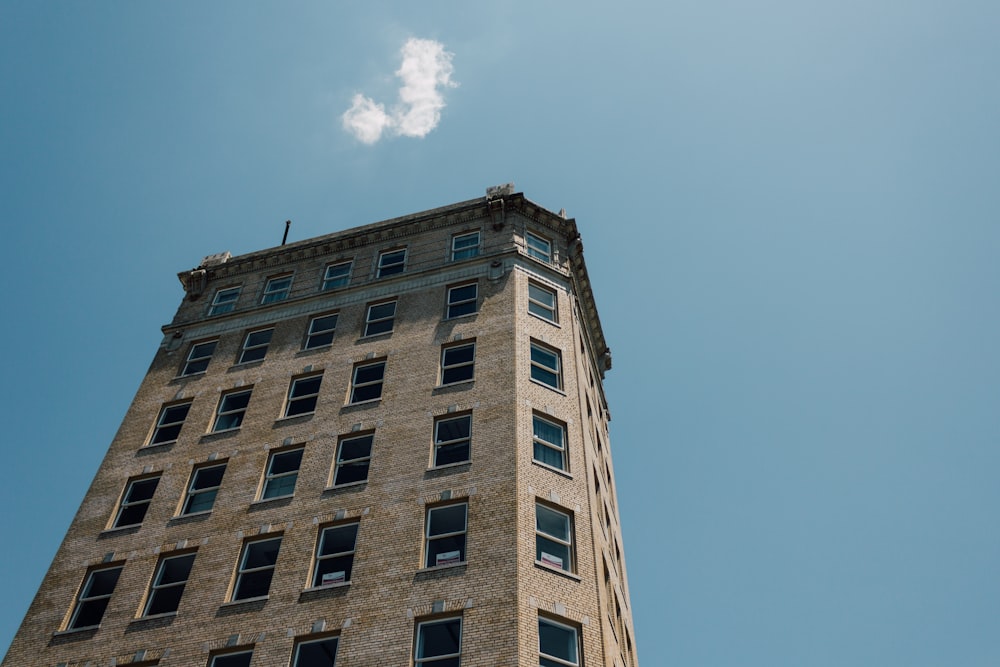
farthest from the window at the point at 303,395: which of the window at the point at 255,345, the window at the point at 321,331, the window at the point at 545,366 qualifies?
the window at the point at 545,366

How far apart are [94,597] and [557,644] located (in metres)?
16.8

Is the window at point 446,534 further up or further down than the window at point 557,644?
further up

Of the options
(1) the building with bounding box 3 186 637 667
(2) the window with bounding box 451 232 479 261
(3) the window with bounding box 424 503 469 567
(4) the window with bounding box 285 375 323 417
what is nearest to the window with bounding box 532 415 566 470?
(1) the building with bounding box 3 186 637 667

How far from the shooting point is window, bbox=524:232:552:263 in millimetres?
41213

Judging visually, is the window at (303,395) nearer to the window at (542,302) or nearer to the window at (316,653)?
the window at (542,302)

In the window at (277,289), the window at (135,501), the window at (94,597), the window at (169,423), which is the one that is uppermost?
the window at (277,289)

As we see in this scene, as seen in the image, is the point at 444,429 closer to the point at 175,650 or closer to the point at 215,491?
the point at 215,491

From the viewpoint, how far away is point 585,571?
26906 millimetres

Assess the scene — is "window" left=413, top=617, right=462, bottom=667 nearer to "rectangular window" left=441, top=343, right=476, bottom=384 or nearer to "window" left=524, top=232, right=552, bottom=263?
"rectangular window" left=441, top=343, right=476, bottom=384

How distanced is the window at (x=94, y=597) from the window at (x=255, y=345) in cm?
1127

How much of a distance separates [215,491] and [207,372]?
8256mm

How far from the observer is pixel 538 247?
41.9 m

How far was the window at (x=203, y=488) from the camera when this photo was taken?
3172cm

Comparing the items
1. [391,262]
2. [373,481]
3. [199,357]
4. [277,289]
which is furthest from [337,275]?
[373,481]
